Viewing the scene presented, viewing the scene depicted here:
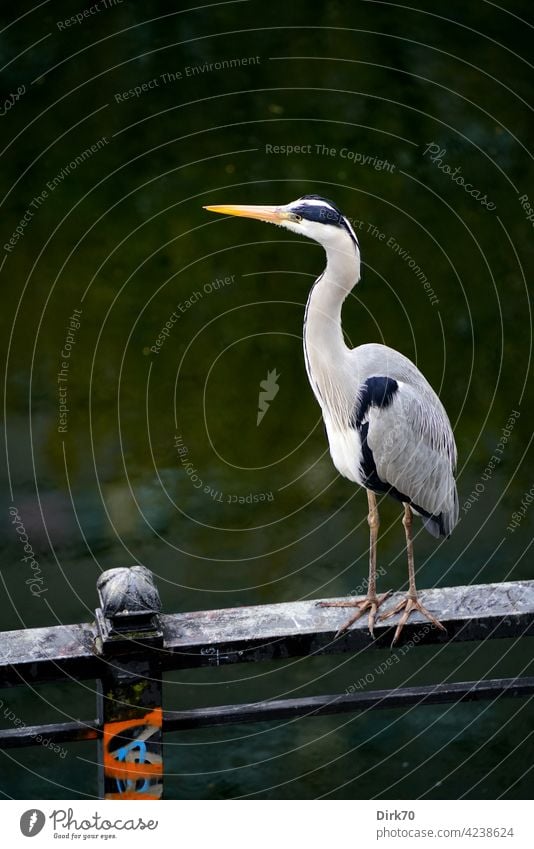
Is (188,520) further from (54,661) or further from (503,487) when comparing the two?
(54,661)

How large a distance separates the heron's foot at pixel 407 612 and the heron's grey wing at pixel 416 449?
0.38 metres

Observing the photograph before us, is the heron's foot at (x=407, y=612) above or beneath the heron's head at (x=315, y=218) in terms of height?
beneath

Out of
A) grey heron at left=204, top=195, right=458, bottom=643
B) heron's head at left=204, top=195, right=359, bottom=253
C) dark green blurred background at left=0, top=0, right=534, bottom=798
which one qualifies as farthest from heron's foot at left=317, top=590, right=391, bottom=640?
dark green blurred background at left=0, top=0, right=534, bottom=798

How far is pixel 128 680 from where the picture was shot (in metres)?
2.34

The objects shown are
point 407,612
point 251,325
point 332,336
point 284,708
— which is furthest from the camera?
point 251,325

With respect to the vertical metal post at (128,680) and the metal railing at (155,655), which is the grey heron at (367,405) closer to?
the metal railing at (155,655)

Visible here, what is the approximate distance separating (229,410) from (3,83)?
147 cm

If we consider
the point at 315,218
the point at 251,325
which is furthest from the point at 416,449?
the point at 251,325

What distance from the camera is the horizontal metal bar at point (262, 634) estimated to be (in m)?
2.32

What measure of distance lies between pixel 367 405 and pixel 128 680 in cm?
92

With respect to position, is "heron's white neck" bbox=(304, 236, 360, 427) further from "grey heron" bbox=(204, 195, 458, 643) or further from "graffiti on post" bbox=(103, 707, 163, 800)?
"graffiti on post" bbox=(103, 707, 163, 800)

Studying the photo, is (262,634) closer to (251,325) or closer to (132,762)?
(132,762)

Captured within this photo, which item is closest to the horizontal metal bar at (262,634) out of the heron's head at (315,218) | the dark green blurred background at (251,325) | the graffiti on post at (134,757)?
the graffiti on post at (134,757)

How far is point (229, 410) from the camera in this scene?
5074mm
